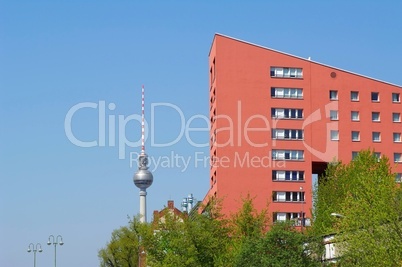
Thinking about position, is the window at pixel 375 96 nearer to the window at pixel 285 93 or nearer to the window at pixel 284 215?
the window at pixel 285 93

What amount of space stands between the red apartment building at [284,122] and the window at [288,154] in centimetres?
12

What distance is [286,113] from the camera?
4242 inches

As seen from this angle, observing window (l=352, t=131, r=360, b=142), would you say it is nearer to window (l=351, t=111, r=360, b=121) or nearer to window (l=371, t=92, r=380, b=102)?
window (l=351, t=111, r=360, b=121)

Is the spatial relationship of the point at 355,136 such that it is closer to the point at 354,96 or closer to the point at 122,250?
the point at 354,96

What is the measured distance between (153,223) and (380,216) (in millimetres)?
33595

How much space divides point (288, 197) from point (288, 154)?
5352mm

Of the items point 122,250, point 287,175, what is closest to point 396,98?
point 287,175

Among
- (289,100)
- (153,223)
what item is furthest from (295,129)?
(153,223)

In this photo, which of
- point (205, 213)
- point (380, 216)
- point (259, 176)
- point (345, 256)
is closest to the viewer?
point (380, 216)

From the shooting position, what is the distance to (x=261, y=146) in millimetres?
106062

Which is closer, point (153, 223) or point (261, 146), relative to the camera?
point (153, 223)

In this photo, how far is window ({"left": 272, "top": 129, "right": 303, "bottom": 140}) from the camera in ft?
352

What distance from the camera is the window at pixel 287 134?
4220 inches

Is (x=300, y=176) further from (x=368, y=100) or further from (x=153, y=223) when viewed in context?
(x=153, y=223)
